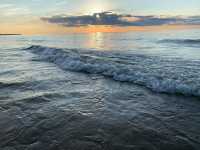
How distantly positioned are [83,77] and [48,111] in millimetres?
4374

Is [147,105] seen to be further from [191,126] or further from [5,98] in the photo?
[5,98]

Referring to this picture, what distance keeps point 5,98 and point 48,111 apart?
1826 mm

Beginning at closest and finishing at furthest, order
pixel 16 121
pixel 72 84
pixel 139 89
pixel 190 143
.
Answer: pixel 190 143 → pixel 16 121 → pixel 139 89 → pixel 72 84

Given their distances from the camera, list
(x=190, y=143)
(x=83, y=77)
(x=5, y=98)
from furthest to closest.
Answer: (x=83, y=77), (x=5, y=98), (x=190, y=143)

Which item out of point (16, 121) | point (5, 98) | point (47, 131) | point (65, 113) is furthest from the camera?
point (5, 98)

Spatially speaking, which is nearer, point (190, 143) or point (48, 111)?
point (190, 143)

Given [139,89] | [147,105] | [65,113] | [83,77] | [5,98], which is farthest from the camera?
[83,77]

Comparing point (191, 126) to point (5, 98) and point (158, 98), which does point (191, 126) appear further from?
point (5, 98)

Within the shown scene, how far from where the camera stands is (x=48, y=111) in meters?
5.44

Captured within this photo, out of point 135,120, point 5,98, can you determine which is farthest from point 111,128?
point 5,98

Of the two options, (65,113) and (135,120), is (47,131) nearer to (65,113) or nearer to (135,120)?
(65,113)

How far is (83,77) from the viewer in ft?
31.8

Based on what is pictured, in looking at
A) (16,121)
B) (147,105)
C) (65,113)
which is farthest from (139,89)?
(16,121)

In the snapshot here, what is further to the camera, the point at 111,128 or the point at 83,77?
the point at 83,77
